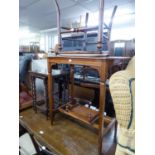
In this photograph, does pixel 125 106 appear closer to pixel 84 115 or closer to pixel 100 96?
pixel 100 96

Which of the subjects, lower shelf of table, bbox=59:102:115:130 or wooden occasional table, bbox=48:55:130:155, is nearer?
Answer: wooden occasional table, bbox=48:55:130:155

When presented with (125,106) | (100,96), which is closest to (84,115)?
(100,96)

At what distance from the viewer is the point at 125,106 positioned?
693mm

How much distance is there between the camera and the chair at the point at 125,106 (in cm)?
68

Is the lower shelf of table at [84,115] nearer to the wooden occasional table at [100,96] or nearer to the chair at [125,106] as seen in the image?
the wooden occasional table at [100,96]

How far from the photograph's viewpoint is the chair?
68 centimetres

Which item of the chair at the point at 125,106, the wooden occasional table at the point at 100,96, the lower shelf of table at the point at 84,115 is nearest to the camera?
the chair at the point at 125,106

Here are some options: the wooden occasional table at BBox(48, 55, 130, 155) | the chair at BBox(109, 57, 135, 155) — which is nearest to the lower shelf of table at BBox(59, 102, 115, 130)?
the wooden occasional table at BBox(48, 55, 130, 155)

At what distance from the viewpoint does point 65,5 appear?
3.34m

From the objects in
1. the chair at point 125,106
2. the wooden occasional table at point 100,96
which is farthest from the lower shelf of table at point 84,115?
the chair at point 125,106

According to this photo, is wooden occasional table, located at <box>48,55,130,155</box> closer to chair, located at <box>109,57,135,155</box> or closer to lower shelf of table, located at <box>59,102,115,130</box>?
lower shelf of table, located at <box>59,102,115,130</box>

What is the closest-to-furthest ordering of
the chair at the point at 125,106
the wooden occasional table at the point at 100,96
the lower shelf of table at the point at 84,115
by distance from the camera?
the chair at the point at 125,106 < the wooden occasional table at the point at 100,96 < the lower shelf of table at the point at 84,115
